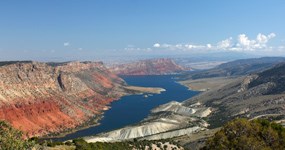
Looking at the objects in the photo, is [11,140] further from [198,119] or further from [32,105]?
[198,119]

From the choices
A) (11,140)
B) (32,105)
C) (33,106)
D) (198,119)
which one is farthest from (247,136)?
(32,105)

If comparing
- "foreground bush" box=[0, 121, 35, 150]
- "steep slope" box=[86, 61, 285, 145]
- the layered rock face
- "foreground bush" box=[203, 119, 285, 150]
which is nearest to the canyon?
the layered rock face

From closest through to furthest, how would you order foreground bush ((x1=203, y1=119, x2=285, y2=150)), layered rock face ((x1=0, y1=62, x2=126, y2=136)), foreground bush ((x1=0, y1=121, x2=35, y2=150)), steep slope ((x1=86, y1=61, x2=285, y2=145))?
foreground bush ((x1=0, y1=121, x2=35, y2=150))
foreground bush ((x1=203, y1=119, x2=285, y2=150))
steep slope ((x1=86, y1=61, x2=285, y2=145))
layered rock face ((x1=0, y1=62, x2=126, y2=136))

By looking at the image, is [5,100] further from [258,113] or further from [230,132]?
[230,132]

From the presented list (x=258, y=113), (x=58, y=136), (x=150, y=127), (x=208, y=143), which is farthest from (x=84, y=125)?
(x=208, y=143)

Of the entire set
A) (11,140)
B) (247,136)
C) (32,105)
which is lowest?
(32,105)

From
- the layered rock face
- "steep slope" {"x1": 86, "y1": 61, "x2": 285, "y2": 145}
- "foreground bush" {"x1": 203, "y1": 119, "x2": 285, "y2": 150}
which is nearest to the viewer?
"foreground bush" {"x1": 203, "y1": 119, "x2": 285, "y2": 150}

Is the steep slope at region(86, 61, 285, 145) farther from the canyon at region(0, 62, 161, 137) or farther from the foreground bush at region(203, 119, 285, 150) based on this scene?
the foreground bush at region(203, 119, 285, 150)

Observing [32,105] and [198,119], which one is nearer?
[32,105]
